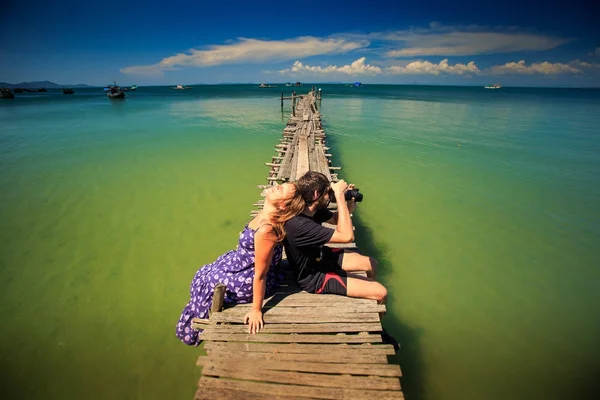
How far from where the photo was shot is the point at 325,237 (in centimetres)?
317

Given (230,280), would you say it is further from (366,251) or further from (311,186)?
(366,251)

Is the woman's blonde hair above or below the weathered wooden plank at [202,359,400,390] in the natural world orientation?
above

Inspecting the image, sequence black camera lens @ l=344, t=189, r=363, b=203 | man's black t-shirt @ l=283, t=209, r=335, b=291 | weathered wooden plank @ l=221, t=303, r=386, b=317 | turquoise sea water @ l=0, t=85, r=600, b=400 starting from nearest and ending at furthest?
man's black t-shirt @ l=283, t=209, r=335, b=291 → weathered wooden plank @ l=221, t=303, r=386, b=317 → black camera lens @ l=344, t=189, r=363, b=203 → turquoise sea water @ l=0, t=85, r=600, b=400

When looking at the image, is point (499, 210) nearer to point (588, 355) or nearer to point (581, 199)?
point (581, 199)

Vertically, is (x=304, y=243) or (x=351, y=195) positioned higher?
(x=351, y=195)

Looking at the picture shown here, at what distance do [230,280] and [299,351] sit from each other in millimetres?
1205

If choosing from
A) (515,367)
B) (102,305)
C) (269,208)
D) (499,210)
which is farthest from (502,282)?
(102,305)

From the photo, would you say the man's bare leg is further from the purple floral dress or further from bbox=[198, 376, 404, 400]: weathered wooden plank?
bbox=[198, 376, 404, 400]: weathered wooden plank

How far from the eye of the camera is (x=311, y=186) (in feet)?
10.8

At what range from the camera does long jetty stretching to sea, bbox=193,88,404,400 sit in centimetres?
272

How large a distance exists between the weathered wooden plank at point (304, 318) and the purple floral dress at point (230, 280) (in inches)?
9.1

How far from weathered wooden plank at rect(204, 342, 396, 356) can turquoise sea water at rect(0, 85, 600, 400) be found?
175 centimetres

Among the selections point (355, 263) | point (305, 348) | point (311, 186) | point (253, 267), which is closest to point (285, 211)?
point (311, 186)

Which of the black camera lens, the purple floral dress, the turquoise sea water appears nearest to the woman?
the purple floral dress
